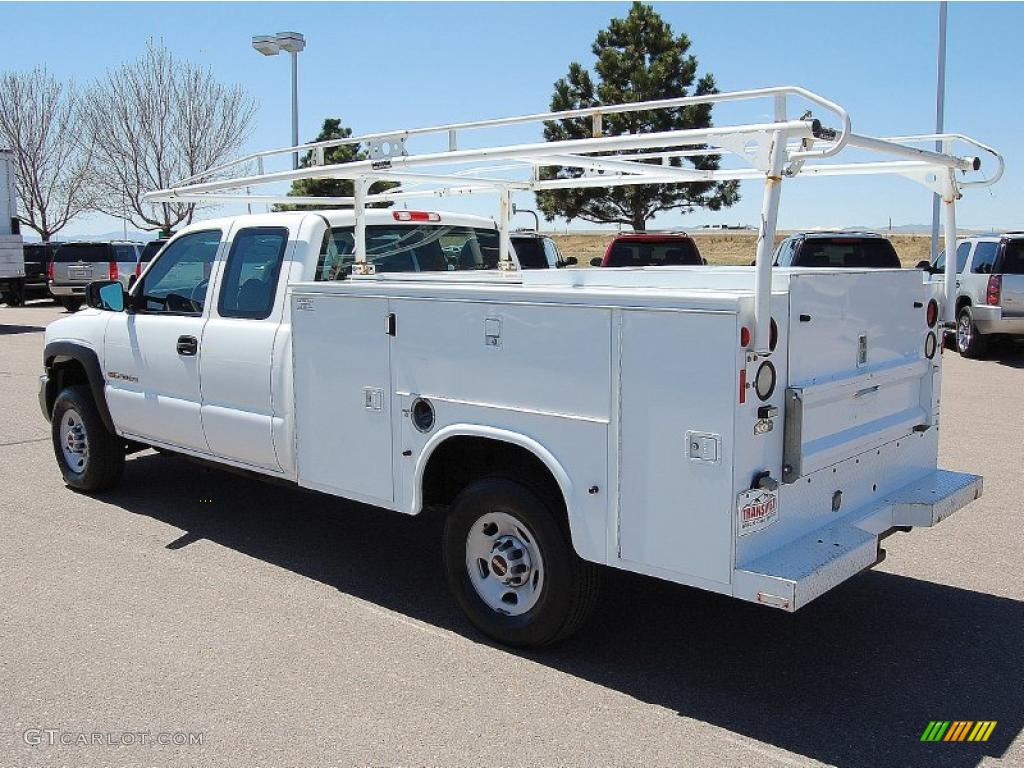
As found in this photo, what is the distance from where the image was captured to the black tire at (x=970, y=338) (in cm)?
1617

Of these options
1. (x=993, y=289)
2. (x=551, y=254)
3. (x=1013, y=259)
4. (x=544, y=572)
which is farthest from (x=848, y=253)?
(x=544, y=572)

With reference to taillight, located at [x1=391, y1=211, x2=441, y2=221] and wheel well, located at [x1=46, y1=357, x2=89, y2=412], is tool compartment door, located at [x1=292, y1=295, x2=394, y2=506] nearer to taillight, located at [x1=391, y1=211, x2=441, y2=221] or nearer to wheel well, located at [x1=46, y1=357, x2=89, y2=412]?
taillight, located at [x1=391, y1=211, x2=441, y2=221]

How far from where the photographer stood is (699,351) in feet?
12.9

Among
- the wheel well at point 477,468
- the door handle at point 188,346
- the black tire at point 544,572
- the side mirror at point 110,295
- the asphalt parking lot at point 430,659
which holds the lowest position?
the asphalt parking lot at point 430,659

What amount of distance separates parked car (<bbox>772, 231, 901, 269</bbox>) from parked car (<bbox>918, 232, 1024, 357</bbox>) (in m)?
1.54

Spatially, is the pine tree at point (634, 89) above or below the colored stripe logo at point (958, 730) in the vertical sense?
above

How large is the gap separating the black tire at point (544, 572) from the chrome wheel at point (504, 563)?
0.06 ft

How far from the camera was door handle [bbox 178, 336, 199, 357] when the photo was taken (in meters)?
6.36

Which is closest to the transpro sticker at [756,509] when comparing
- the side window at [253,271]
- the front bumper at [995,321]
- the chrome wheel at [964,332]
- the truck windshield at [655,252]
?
the side window at [253,271]

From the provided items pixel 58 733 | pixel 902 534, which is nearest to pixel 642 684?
pixel 58 733

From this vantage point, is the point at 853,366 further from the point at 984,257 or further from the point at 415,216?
the point at 984,257

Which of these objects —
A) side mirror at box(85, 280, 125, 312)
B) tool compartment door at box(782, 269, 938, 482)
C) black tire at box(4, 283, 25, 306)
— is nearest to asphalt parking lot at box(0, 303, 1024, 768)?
tool compartment door at box(782, 269, 938, 482)

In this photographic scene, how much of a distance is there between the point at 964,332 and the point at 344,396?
13.8 metres

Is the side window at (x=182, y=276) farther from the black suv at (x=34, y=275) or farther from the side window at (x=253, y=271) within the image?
the black suv at (x=34, y=275)
